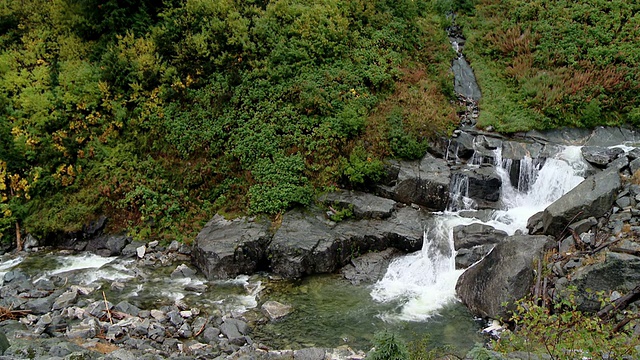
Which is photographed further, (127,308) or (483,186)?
(483,186)

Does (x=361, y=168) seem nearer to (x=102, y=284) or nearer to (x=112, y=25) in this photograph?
(x=102, y=284)

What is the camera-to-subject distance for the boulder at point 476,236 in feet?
44.9

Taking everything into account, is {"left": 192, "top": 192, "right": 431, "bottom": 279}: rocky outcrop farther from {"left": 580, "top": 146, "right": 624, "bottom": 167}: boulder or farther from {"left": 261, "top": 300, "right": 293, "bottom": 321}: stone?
{"left": 580, "top": 146, "right": 624, "bottom": 167}: boulder

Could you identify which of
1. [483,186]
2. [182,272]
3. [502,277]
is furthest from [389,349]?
[483,186]

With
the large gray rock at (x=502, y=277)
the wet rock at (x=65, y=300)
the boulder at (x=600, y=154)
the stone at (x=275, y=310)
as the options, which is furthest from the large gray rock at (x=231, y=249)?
the boulder at (x=600, y=154)

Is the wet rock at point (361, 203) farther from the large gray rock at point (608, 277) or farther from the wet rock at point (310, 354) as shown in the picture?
the large gray rock at point (608, 277)

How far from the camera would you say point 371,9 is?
21.2 meters

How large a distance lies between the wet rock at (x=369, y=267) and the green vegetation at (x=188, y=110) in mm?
2760

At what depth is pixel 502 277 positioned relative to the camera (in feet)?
36.6

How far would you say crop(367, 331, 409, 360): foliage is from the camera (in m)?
6.98

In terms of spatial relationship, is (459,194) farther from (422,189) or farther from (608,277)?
(608,277)

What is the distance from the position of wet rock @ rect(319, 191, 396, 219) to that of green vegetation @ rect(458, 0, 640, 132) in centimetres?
594

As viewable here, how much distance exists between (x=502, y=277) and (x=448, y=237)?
3165mm

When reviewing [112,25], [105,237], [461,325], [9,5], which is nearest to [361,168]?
[461,325]
